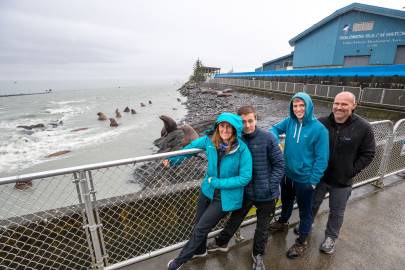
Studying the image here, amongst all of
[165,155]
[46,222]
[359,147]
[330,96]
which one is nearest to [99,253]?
[46,222]

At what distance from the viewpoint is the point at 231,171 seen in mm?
2336

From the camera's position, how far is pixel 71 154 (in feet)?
48.3

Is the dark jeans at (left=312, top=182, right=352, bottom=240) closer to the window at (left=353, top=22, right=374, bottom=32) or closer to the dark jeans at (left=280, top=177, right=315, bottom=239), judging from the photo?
the dark jeans at (left=280, top=177, right=315, bottom=239)

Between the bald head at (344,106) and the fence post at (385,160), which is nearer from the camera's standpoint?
the bald head at (344,106)

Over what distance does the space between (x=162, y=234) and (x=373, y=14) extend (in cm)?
2812

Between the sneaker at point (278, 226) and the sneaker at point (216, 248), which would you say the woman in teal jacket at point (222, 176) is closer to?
the sneaker at point (216, 248)

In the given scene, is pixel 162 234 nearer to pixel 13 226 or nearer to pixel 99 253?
pixel 99 253

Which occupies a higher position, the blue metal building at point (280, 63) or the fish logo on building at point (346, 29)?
the fish logo on building at point (346, 29)

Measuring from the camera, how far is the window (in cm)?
2155

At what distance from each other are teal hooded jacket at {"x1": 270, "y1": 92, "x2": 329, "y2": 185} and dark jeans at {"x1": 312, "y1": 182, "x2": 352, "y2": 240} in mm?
455

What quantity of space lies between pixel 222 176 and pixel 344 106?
162cm

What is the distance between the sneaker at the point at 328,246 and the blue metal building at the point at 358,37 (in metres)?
25.0

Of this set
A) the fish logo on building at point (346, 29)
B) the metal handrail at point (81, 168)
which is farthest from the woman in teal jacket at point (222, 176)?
the fish logo on building at point (346, 29)

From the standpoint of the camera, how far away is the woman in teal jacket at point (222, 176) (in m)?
2.27
